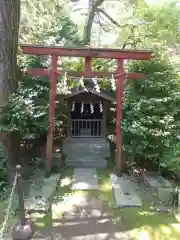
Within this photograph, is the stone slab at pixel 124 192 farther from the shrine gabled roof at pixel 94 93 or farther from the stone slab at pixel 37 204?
the shrine gabled roof at pixel 94 93

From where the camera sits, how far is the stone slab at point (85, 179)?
574 centimetres

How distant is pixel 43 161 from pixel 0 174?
1845 millimetres

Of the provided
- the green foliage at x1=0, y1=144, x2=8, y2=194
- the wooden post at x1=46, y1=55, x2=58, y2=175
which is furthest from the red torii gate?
the green foliage at x1=0, y1=144, x2=8, y2=194

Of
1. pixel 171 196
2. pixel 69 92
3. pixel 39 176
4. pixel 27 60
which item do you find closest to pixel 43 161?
pixel 39 176

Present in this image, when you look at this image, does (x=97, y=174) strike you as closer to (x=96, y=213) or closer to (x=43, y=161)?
(x=43, y=161)

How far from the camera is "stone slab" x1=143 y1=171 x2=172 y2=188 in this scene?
5.21m

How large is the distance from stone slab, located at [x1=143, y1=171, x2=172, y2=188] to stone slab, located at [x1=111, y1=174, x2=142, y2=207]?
39 cm

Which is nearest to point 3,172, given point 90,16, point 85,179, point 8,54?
point 85,179

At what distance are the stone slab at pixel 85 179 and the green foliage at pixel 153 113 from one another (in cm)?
115

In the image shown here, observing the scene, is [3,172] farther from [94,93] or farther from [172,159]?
[172,159]

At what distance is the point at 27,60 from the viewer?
6.57m

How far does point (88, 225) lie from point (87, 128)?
3938 mm

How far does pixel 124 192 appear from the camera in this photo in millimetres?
5359

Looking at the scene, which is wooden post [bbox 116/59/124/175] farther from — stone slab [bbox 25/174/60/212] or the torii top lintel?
stone slab [bbox 25/174/60/212]
